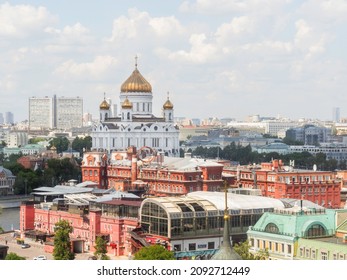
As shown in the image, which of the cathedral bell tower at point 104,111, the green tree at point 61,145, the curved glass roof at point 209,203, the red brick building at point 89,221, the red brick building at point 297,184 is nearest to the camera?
the curved glass roof at point 209,203

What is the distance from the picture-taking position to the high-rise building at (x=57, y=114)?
336ft

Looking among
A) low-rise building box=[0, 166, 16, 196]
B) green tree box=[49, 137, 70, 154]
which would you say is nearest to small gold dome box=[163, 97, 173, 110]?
low-rise building box=[0, 166, 16, 196]

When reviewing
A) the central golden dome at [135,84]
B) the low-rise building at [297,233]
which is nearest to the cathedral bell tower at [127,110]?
the central golden dome at [135,84]

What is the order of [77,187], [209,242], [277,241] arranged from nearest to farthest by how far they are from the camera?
[277,241] → [209,242] → [77,187]

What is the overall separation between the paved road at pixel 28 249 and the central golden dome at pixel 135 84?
64.2 ft

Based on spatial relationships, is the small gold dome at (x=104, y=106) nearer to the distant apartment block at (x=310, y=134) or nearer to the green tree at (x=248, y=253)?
the green tree at (x=248, y=253)

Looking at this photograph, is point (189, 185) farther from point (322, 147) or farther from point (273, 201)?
point (322, 147)

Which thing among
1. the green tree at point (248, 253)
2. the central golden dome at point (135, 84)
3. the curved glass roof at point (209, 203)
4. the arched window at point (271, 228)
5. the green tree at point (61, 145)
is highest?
the central golden dome at point (135, 84)

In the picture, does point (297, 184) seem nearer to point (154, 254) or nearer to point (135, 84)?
point (154, 254)

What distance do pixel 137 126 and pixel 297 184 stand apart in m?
15.9

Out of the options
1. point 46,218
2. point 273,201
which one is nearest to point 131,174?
point 46,218
